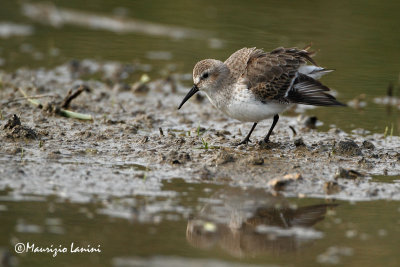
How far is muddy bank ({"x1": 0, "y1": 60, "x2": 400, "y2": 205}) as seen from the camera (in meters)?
6.16

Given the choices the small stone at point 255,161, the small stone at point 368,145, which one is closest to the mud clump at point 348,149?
the small stone at point 368,145

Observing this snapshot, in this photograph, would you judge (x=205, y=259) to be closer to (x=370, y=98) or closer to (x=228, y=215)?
(x=228, y=215)

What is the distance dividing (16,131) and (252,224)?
10.6 ft

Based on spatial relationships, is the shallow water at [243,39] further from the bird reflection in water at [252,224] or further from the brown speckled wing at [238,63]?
the bird reflection in water at [252,224]

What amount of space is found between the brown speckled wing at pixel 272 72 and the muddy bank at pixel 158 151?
0.70 metres

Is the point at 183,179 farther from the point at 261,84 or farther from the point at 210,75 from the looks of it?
the point at 210,75

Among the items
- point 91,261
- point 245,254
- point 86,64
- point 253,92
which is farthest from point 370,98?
point 91,261

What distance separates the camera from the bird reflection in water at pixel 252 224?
4.98m

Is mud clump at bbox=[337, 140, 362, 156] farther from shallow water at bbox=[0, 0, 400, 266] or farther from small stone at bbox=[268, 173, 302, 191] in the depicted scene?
small stone at bbox=[268, 173, 302, 191]

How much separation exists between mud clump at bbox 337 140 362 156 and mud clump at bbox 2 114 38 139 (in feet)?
11.7

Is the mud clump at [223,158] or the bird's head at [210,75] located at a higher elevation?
the bird's head at [210,75]

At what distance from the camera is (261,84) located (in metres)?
7.33

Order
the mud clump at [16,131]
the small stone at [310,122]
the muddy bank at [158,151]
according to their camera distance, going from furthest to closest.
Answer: the small stone at [310,122], the mud clump at [16,131], the muddy bank at [158,151]

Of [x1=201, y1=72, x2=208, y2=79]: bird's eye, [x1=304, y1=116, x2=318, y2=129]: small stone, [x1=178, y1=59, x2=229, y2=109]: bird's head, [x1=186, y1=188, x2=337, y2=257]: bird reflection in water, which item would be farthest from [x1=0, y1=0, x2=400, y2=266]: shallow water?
[x1=201, y1=72, x2=208, y2=79]: bird's eye
